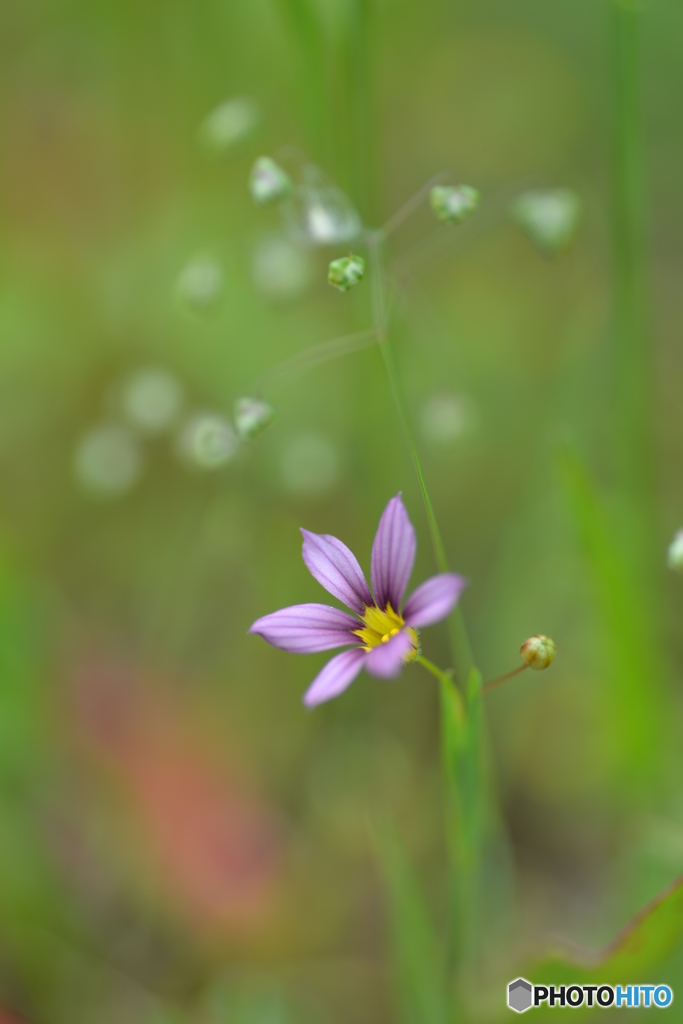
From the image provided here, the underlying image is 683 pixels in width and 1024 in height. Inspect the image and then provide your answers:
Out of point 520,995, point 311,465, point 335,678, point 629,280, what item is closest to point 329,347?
point 311,465

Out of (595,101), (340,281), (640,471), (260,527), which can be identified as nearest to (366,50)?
(340,281)

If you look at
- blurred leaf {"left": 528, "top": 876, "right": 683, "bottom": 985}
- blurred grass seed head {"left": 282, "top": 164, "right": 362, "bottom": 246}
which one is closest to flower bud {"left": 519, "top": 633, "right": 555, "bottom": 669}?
blurred leaf {"left": 528, "top": 876, "right": 683, "bottom": 985}

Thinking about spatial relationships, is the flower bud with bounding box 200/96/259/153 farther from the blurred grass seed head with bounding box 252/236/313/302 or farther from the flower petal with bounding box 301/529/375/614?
the flower petal with bounding box 301/529/375/614

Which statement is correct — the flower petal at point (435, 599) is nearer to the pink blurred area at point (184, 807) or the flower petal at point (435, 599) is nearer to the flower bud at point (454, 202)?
the flower bud at point (454, 202)

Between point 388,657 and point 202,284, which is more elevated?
point 202,284

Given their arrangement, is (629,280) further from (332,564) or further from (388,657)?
(388,657)

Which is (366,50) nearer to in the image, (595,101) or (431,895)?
(595,101)
